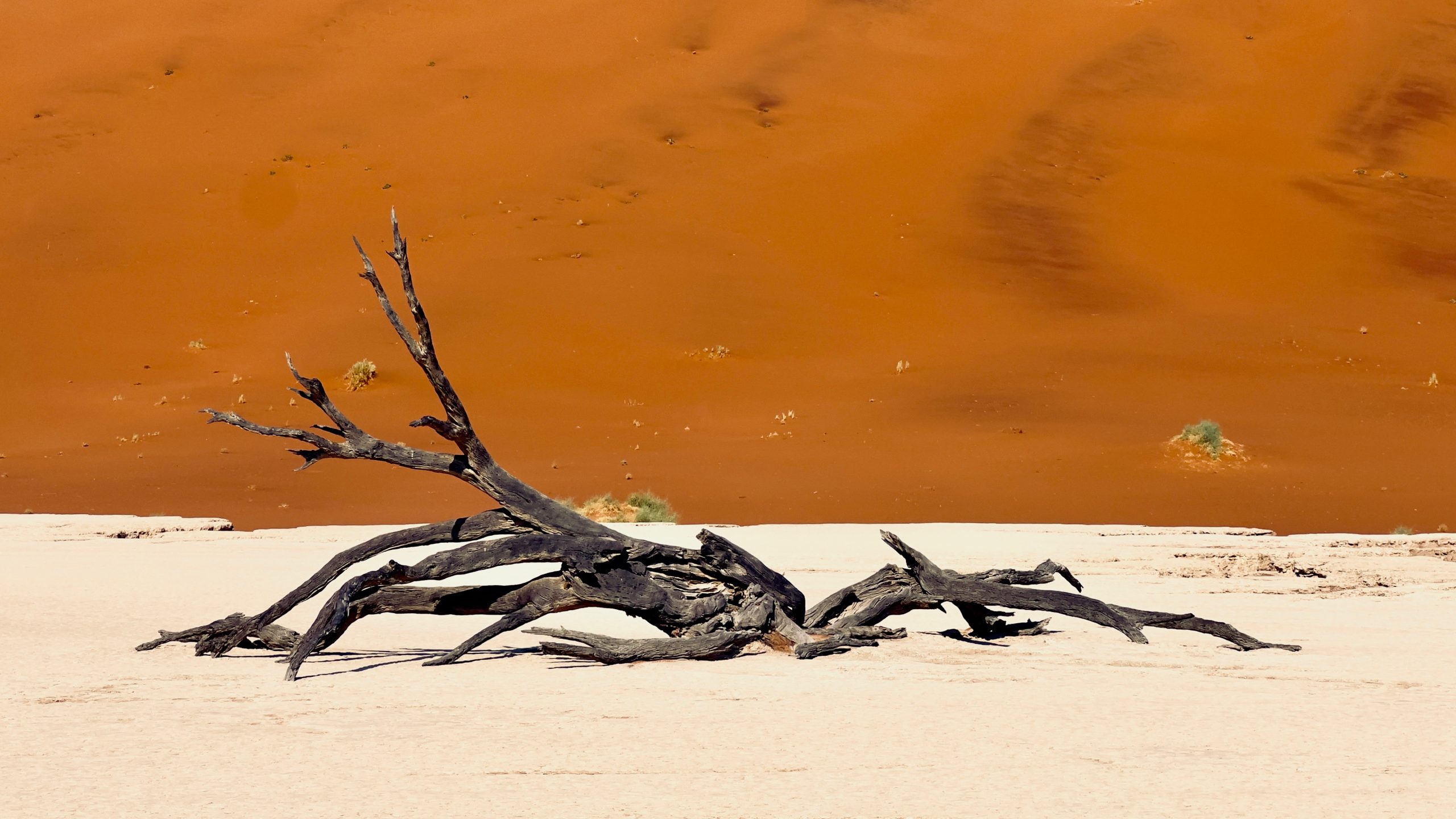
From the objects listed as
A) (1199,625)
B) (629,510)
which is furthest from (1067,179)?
(1199,625)

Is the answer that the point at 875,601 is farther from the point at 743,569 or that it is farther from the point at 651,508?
the point at 651,508

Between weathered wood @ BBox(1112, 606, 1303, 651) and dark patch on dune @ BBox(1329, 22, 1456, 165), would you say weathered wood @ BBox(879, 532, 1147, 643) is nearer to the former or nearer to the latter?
weathered wood @ BBox(1112, 606, 1303, 651)

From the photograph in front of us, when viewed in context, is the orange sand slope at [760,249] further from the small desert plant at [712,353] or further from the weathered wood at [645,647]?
the weathered wood at [645,647]

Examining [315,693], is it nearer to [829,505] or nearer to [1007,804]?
[1007,804]

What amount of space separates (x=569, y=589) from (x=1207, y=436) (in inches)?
655

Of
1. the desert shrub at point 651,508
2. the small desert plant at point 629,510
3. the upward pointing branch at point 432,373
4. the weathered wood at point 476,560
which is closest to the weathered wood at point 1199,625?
the weathered wood at point 476,560

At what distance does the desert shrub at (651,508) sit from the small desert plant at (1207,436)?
8.49 metres

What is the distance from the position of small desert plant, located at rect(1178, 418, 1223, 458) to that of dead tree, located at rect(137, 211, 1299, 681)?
14395mm

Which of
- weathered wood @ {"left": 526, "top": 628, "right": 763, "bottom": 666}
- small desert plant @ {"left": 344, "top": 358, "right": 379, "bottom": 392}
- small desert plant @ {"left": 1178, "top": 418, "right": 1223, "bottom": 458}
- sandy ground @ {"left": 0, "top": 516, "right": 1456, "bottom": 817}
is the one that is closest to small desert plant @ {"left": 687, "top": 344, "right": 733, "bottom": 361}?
small desert plant @ {"left": 344, "top": 358, "right": 379, "bottom": 392}

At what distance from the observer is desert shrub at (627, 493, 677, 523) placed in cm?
1688

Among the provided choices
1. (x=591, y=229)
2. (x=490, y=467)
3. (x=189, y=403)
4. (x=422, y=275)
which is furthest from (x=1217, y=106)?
(x=490, y=467)

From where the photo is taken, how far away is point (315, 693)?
5879 millimetres

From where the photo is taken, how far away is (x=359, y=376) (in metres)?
25.4

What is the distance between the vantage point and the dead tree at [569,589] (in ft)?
21.6
